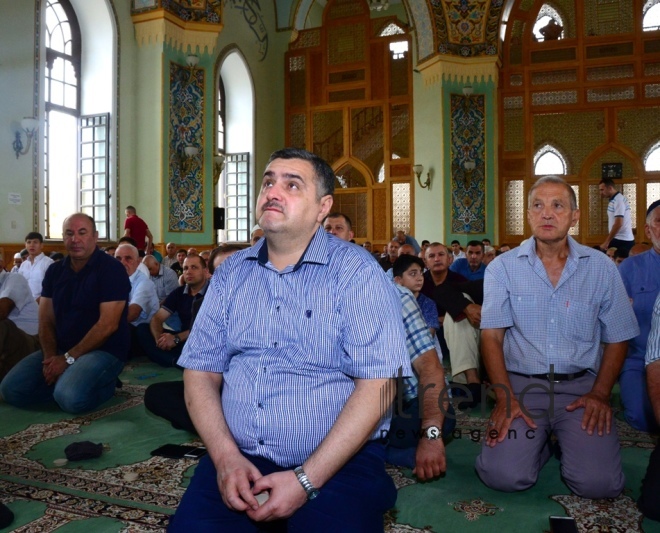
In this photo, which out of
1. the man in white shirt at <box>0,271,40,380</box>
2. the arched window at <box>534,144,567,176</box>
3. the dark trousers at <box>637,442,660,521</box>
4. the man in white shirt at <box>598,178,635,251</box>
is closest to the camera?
the dark trousers at <box>637,442,660,521</box>

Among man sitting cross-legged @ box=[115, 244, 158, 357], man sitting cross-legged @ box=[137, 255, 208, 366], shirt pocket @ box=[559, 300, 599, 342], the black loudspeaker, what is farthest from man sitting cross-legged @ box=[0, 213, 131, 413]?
the black loudspeaker

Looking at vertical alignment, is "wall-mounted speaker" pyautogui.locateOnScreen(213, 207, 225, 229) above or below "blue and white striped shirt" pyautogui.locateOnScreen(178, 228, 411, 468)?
above

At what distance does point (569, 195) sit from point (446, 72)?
885cm

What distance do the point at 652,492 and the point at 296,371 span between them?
4.06 ft

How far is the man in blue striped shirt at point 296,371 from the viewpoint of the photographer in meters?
1.42

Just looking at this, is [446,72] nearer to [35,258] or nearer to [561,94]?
[561,94]

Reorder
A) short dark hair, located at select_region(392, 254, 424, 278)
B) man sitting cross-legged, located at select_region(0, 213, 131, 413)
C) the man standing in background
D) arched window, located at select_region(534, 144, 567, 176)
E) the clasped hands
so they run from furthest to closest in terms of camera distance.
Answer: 1. arched window, located at select_region(534, 144, 567, 176)
2. the man standing in background
3. man sitting cross-legged, located at select_region(0, 213, 131, 413)
4. short dark hair, located at select_region(392, 254, 424, 278)
5. the clasped hands

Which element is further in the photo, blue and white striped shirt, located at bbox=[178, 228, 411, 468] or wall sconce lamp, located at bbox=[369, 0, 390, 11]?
wall sconce lamp, located at bbox=[369, 0, 390, 11]

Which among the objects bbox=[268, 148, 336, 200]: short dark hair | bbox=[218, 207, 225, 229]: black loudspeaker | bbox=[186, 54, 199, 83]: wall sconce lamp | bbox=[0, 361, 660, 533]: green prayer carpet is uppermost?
bbox=[186, 54, 199, 83]: wall sconce lamp

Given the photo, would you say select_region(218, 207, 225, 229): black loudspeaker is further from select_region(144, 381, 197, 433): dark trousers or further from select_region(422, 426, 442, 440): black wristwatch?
select_region(422, 426, 442, 440): black wristwatch

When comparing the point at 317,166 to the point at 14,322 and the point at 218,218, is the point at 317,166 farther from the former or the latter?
the point at 218,218

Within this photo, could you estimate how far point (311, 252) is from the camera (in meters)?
1.58

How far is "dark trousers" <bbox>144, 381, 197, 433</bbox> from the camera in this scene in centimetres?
291

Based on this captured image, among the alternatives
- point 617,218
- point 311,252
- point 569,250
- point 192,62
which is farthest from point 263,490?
point 192,62
